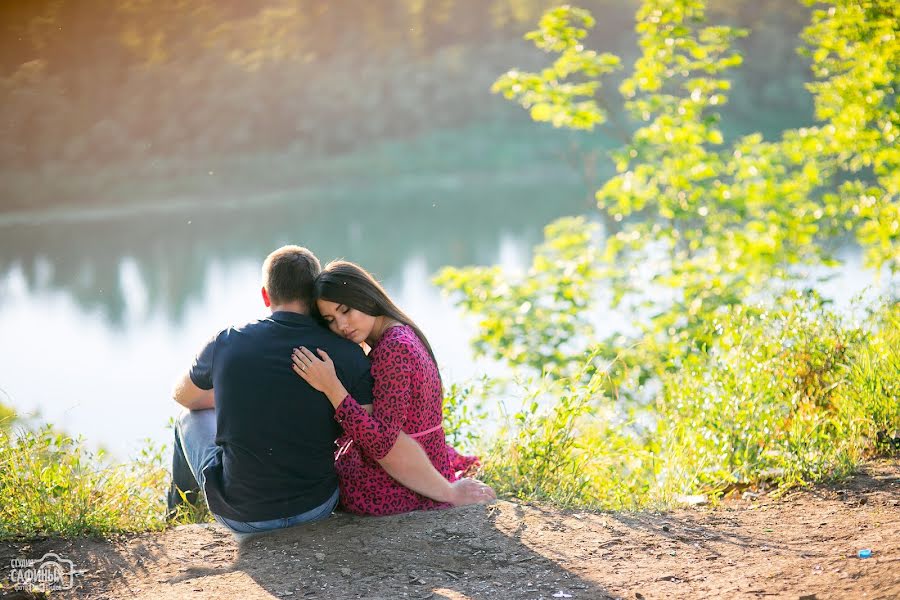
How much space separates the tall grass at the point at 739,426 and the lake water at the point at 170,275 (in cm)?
280

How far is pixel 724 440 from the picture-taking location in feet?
11.1

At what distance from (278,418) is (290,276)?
41cm

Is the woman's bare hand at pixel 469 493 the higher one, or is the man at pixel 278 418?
the man at pixel 278 418

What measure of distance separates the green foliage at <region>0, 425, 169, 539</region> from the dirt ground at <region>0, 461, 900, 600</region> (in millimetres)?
90

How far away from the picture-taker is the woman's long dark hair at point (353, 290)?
259cm

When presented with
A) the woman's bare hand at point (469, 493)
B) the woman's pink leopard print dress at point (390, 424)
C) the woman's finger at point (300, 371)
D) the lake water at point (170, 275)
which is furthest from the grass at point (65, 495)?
the lake water at point (170, 275)

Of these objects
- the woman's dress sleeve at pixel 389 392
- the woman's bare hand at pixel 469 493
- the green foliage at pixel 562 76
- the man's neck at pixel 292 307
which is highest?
the green foliage at pixel 562 76

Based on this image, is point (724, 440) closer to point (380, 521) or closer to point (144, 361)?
point (380, 521)

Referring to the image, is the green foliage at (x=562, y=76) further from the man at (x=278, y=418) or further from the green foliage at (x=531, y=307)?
the man at (x=278, y=418)

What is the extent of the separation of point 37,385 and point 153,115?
175 inches

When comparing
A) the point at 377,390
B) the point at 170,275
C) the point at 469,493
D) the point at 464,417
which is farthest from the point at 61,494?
the point at 170,275

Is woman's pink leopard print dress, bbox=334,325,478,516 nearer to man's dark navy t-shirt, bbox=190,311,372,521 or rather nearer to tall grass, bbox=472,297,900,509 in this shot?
man's dark navy t-shirt, bbox=190,311,372,521

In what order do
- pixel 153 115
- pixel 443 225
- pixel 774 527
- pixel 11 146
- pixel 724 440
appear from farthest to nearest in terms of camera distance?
1. pixel 443 225
2. pixel 153 115
3. pixel 11 146
4. pixel 724 440
5. pixel 774 527

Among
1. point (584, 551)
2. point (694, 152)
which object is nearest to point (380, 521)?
point (584, 551)
